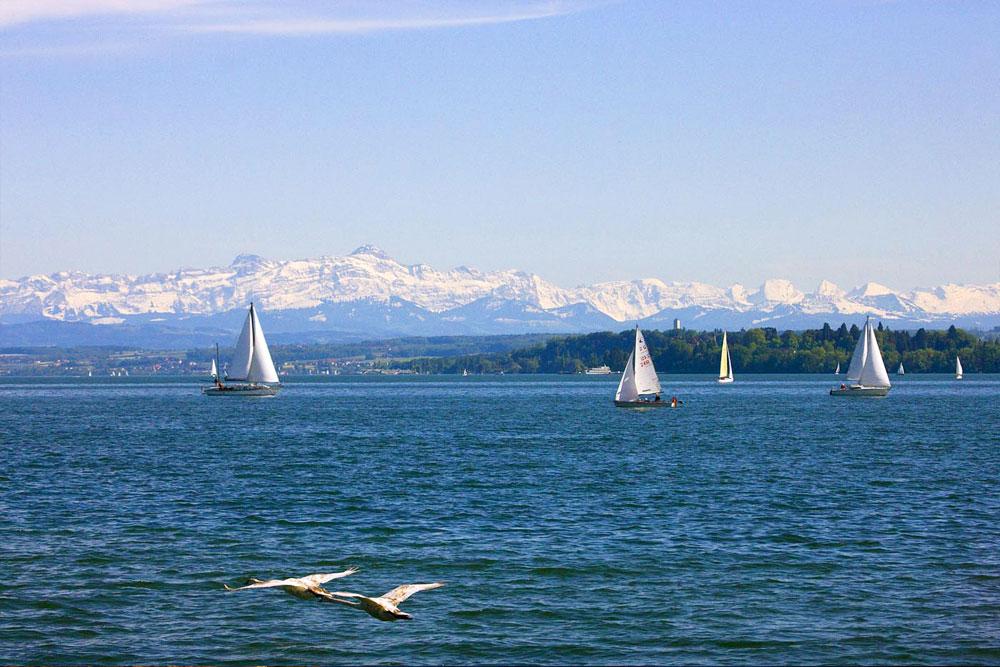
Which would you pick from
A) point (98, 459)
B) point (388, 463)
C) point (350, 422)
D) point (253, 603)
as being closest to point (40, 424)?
point (350, 422)

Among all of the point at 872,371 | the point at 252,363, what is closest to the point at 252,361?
the point at 252,363

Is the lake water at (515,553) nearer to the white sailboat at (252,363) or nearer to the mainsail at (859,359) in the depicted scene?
Result: the mainsail at (859,359)

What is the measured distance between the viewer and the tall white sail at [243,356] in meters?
182

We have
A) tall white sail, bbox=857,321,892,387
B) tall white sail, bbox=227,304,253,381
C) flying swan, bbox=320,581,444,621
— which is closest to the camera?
flying swan, bbox=320,581,444,621

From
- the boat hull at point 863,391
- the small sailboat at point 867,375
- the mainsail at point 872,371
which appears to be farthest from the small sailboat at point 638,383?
the mainsail at point 872,371

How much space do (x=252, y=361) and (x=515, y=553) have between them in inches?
6130

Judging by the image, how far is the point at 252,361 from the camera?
7500 inches

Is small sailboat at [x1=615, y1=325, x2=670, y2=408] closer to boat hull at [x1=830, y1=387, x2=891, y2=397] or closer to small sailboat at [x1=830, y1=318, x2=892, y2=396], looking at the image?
small sailboat at [x1=830, y1=318, x2=892, y2=396]

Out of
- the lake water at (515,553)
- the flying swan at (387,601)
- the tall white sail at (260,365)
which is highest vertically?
the tall white sail at (260,365)

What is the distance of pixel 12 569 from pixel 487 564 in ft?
44.6

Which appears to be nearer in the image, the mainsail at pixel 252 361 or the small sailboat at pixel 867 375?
the small sailboat at pixel 867 375

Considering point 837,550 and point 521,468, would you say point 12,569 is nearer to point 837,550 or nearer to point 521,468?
point 837,550

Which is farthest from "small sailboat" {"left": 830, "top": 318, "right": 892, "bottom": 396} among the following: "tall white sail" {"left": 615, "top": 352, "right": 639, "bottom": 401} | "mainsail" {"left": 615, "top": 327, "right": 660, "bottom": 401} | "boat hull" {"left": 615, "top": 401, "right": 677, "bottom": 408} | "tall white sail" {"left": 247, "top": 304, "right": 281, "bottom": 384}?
"tall white sail" {"left": 247, "top": 304, "right": 281, "bottom": 384}

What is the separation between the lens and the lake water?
1124 inches
